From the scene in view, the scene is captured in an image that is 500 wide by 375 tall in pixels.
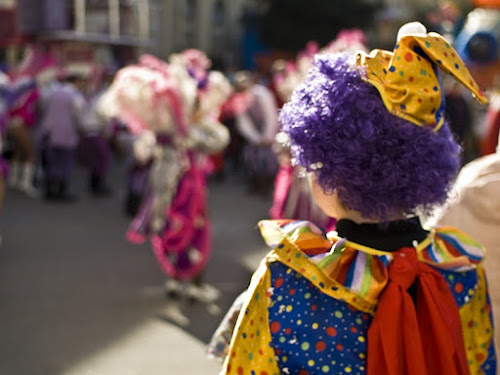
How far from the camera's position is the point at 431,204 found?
173 cm

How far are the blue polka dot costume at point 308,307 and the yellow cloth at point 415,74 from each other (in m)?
0.34

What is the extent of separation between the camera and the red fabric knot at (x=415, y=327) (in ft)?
5.11

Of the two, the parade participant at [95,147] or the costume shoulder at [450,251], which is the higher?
the costume shoulder at [450,251]

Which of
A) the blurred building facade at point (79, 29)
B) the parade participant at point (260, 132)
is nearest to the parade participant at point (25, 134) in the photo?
the parade participant at point (260, 132)

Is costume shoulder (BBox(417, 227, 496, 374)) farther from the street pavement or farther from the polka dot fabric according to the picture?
the street pavement

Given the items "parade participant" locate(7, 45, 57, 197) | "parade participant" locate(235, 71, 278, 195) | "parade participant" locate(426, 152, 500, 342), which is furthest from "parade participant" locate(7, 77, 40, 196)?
"parade participant" locate(426, 152, 500, 342)

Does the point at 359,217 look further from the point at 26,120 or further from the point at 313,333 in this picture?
the point at 26,120

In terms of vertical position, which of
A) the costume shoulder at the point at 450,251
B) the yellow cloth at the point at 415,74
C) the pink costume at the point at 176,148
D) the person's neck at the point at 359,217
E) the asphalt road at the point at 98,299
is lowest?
the asphalt road at the point at 98,299

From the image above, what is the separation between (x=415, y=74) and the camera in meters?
1.66

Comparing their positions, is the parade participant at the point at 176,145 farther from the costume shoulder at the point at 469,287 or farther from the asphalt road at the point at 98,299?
the costume shoulder at the point at 469,287

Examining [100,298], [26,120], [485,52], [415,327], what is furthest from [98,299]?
[26,120]

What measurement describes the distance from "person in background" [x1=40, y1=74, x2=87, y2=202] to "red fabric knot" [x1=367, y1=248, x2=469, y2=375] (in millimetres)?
7848

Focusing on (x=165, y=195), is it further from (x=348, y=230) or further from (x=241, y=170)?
(x=241, y=170)

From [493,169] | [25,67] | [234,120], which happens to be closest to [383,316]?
[493,169]
